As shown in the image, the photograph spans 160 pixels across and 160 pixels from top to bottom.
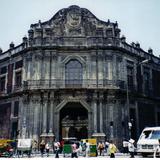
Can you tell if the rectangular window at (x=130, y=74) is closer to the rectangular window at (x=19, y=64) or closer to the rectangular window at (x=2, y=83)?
the rectangular window at (x=19, y=64)

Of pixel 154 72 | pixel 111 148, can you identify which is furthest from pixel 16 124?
pixel 154 72

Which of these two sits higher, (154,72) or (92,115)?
(154,72)

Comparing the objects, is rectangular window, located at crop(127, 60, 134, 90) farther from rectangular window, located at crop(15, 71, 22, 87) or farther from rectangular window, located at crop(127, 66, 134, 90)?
rectangular window, located at crop(15, 71, 22, 87)

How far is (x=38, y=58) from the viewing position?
30609 millimetres

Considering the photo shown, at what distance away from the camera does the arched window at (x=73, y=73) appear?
98.3 ft

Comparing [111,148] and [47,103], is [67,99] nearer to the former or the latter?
[47,103]

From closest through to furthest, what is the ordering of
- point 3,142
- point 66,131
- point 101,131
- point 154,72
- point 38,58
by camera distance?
point 3,142 → point 101,131 → point 38,58 → point 154,72 → point 66,131

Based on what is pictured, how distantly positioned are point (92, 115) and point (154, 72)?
40.1ft

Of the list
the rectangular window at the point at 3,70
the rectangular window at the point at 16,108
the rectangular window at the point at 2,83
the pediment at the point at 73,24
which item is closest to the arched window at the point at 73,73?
the pediment at the point at 73,24

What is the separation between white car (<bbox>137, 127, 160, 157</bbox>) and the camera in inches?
698

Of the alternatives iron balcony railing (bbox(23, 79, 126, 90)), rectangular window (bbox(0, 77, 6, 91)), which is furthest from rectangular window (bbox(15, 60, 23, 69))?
iron balcony railing (bbox(23, 79, 126, 90))

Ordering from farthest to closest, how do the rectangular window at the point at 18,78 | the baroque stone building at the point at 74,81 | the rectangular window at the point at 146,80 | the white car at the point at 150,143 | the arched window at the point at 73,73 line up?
the rectangular window at the point at 146,80
the rectangular window at the point at 18,78
the arched window at the point at 73,73
the baroque stone building at the point at 74,81
the white car at the point at 150,143

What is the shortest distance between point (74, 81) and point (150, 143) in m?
13.5

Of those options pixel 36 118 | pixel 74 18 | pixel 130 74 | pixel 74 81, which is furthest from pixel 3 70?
pixel 130 74
